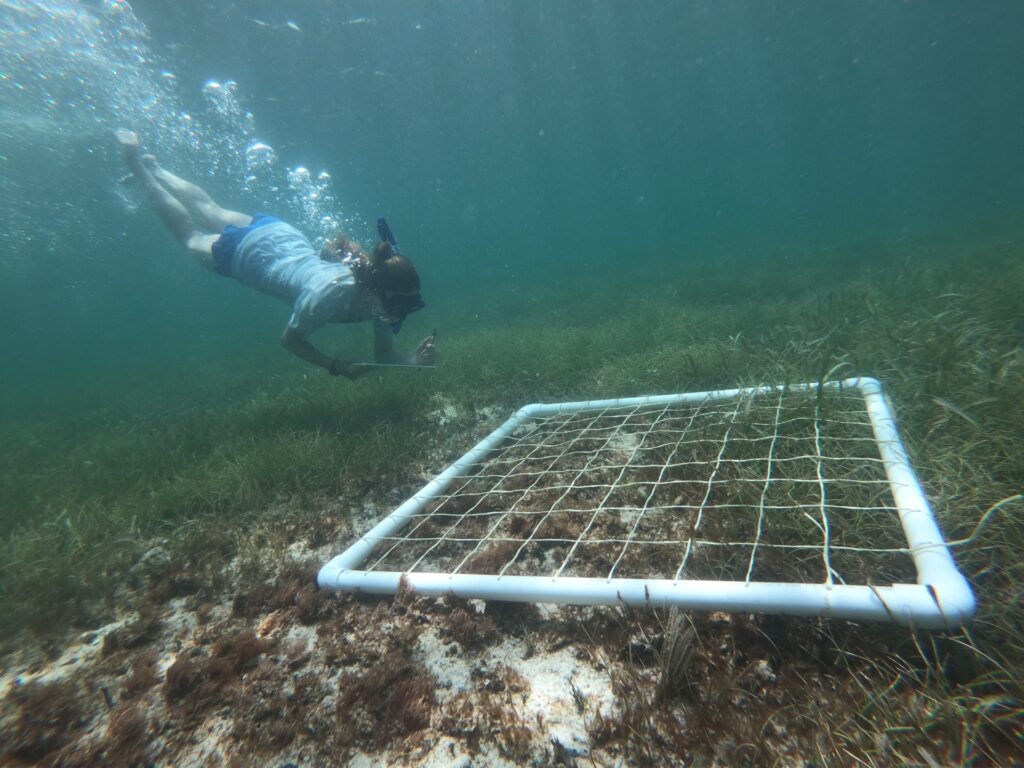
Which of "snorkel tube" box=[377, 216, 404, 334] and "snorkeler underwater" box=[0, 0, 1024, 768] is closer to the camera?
"snorkeler underwater" box=[0, 0, 1024, 768]

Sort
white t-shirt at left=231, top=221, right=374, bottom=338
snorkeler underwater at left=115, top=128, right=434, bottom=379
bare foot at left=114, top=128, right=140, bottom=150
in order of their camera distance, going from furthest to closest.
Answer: bare foot at left=114, top=128, right=140, bottom=150 → white t-shirt at left=231, top=221, right=374, bottom=338 → snorkeler underwater at left=115, top=128, right=434, bottom=379

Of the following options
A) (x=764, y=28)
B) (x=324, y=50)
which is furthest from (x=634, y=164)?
(x=324, y=50)

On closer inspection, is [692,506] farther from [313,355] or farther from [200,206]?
[200,206]

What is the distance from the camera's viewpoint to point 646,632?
2.01 m

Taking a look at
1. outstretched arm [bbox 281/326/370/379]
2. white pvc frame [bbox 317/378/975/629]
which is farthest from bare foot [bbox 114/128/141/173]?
white pvc frame [bbox 317/378/975/629]

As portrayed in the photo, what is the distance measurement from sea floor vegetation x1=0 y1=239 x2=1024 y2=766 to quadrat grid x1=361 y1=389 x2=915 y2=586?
11.6 inches

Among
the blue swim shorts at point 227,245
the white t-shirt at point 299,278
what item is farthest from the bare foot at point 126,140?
the white t-shirt at point 299,278

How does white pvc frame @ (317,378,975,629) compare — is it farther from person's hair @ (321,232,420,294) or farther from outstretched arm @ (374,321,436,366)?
outstretched arm @ (374,321,436,366)

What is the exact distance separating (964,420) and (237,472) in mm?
5937

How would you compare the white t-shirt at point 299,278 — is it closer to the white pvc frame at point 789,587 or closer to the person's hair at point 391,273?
the person's hair at point 391,273

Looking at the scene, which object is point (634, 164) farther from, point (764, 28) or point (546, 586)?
point (546, 586)

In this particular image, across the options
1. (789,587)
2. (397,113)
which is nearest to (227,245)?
(789,587)

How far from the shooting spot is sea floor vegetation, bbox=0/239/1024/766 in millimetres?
1551

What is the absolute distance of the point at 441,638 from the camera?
2.28 m
